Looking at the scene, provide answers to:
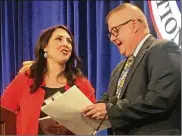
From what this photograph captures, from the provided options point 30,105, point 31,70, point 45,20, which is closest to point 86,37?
point 45,20

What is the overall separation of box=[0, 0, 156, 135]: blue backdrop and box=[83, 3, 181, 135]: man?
114cm

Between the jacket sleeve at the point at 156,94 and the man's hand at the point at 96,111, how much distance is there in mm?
34

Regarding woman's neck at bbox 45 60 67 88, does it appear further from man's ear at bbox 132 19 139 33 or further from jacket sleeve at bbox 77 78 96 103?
man's ear at bbox 132 19 139 33

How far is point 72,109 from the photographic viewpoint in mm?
1340

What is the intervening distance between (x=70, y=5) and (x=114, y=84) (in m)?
1.46

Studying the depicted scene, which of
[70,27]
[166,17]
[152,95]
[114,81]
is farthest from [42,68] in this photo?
[152,95]

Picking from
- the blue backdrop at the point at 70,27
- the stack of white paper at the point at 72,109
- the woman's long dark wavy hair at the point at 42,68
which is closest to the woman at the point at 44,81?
the woman's long dark wavy hair at the point at 42,68

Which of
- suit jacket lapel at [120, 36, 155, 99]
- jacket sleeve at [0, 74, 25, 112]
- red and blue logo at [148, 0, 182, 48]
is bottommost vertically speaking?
jacket sleeve at [0, 74, 25, 112]

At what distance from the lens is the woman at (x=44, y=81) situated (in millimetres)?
1985

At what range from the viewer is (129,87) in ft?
4.28

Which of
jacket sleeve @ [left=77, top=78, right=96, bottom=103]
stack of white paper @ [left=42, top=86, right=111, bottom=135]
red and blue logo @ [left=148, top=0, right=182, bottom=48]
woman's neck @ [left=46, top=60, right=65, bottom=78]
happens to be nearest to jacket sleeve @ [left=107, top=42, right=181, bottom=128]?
stack of white paper @ [left=42, top=86, right=111, bottom=135]

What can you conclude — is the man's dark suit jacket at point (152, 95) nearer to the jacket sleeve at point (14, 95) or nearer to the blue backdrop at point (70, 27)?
the jacket sleeve at point (14, 95)

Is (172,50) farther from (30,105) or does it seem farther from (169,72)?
(30,105)

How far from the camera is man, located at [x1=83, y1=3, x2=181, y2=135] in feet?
3.95
